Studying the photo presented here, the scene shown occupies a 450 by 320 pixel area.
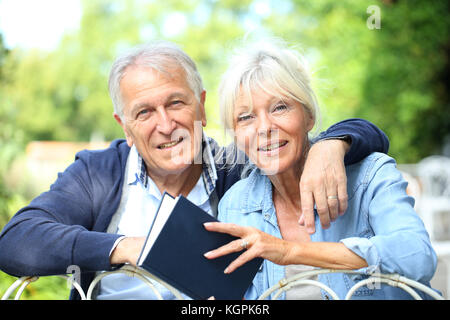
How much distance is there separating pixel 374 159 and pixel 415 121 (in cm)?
938

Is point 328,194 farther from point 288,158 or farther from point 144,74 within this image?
point 144,74

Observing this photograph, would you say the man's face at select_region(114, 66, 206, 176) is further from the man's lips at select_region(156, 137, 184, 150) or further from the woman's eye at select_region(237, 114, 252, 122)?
the woman's eye at select_region(237, 114, 252, 122)

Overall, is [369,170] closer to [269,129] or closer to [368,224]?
[368,224]

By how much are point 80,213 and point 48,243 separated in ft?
1.31

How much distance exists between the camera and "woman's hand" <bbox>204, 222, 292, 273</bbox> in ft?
4.13

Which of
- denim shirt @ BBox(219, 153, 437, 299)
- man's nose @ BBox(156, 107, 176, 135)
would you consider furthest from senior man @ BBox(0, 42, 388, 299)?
denim shirt @ BBox(219, 153, 437, 299)

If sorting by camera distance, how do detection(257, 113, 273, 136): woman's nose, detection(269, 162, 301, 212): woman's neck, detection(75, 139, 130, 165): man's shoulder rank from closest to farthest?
detection(257, 113, 273, 136): woman's nose < detection(269, 162, 301, 212): woman's neck < detection(75, 139, 130, 165): man's shoulder

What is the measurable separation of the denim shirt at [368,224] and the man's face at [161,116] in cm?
30

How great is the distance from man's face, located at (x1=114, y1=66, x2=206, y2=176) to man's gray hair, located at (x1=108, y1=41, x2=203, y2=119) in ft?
0.09

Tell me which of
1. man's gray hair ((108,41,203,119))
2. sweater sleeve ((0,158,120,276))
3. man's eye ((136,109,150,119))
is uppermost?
man's gray hair ((108,41,203,119))

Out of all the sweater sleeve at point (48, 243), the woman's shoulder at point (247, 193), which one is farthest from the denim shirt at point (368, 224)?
the sweater sleeve at point (48, 243)

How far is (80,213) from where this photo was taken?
1966mm

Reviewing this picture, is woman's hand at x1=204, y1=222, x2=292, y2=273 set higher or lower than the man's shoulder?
lower

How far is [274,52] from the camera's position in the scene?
1936 mm
